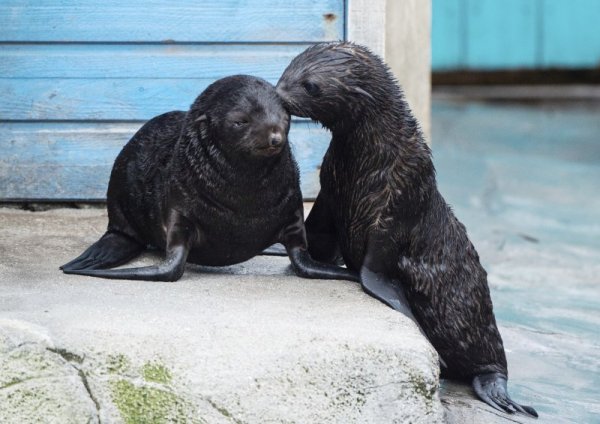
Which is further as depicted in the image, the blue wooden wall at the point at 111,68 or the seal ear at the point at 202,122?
the blue wooden wall at the point at 111,68

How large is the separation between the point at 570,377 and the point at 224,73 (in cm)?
194

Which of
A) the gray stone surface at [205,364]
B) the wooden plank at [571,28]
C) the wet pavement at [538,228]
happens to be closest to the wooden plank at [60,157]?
the wet pavement at [538,228]

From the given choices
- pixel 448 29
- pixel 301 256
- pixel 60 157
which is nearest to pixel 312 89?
pixel 301 256

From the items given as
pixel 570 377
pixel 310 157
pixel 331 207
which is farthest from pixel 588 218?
pixel 331 207

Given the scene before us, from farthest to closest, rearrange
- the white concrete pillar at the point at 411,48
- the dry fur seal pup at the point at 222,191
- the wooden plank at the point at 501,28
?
the wooden plank at the point at 501,28
the white concrete pillar at the point at 411,48
the dry fur seal pup at the point at 222,191

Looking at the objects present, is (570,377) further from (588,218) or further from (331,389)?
(588,218)

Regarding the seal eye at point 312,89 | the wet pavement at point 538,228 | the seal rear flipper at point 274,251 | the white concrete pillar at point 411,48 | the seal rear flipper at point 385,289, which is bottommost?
the wet pavement at point 538,228

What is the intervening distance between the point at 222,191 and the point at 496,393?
106 cm

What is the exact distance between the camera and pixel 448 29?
1477 cm

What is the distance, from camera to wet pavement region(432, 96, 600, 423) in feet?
13.6

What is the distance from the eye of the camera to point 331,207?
3.78 metres

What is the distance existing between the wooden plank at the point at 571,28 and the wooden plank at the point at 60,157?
34.3 feet

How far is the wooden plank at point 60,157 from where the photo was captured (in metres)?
4.94

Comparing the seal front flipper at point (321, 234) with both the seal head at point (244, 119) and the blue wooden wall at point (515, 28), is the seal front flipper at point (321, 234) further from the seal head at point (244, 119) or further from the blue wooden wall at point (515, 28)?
the blue wooden wall at point (515, 28)
